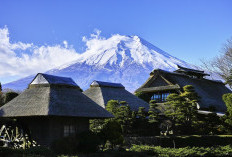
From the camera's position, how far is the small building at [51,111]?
79.3 feet

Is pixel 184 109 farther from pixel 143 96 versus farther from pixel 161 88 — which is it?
pixel 143 96

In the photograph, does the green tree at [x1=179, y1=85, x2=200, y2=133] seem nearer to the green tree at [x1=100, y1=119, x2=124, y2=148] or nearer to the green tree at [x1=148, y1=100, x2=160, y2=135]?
the green tree at [x1=148, y1=100, x2=160, y2=135]

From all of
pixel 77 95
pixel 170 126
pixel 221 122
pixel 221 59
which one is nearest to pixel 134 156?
pixel 77 95

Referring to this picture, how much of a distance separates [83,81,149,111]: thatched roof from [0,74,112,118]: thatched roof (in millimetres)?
9376

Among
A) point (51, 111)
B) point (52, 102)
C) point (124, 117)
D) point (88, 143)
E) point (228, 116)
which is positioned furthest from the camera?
point (124, 117)

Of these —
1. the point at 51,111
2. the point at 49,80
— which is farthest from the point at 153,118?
the point at 51,111

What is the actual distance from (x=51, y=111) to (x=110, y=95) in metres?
16.2

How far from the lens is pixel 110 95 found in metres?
39.1

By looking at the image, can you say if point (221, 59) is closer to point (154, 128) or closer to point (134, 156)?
point (154, 128)

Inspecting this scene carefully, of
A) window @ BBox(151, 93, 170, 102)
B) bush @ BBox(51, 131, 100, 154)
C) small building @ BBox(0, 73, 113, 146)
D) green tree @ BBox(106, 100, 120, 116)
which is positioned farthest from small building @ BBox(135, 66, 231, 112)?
bush @ BBox(51, 131, 100, 154)

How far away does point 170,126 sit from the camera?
125 feet

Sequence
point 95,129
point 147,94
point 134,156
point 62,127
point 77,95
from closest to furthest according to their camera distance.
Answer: point 134,156 → point 62,127 → point 77,95 → point 95,129 → point 147,94

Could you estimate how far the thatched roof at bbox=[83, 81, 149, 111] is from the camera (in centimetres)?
3801

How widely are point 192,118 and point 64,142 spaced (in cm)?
1575
